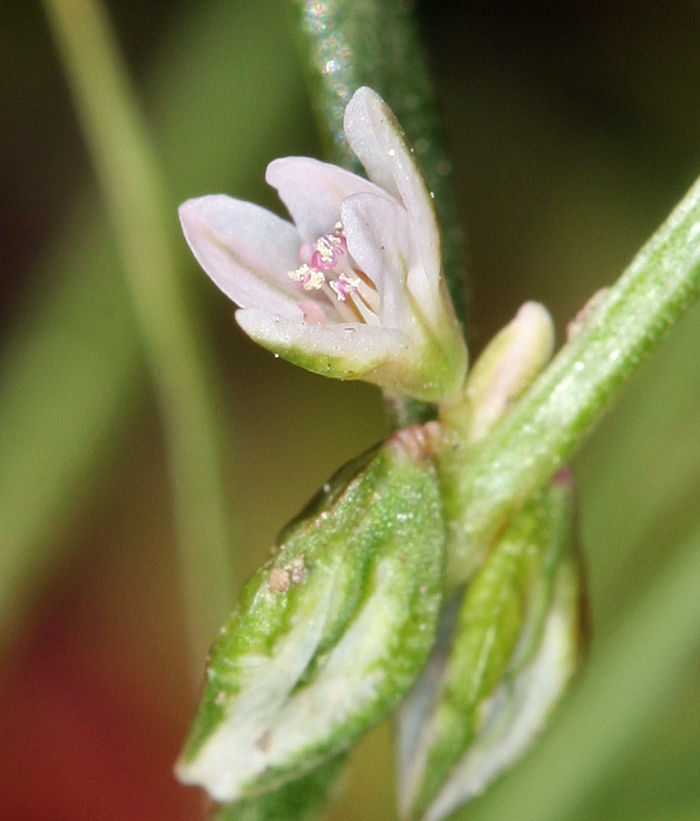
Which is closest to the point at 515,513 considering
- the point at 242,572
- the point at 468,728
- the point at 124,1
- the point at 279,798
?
the point at 468,728

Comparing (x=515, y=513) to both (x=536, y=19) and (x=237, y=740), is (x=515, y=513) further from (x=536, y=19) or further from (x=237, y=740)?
(x=536, y=19)

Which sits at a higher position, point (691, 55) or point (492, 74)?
point (492, 74)

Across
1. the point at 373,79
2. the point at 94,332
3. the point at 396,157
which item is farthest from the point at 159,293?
the point at 396,157

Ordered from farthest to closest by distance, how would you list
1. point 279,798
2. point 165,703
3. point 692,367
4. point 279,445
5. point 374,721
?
point 279,445 < point 165,703 < point 692,367 < point 279,798 < point 374,721

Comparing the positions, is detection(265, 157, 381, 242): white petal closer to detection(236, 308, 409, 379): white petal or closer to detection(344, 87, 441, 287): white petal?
detection(344, 87, 441, 287): white petal

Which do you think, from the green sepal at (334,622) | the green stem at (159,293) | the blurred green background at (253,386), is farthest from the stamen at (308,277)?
the blurred green background at (253,386)
